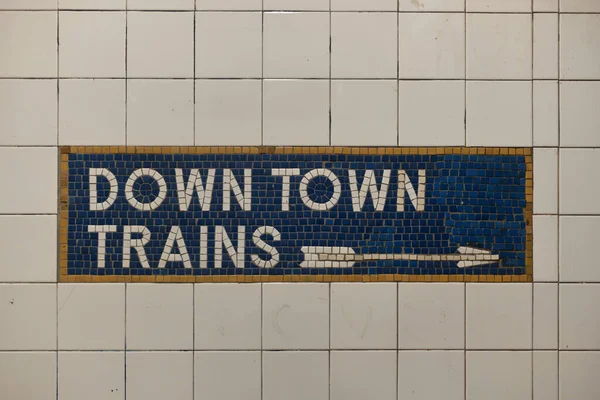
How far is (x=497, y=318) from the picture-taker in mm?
2357

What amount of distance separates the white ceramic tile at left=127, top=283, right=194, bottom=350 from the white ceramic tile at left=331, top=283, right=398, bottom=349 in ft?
1.97

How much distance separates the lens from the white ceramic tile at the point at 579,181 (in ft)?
7.78

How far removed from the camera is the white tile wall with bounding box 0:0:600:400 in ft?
7.66
